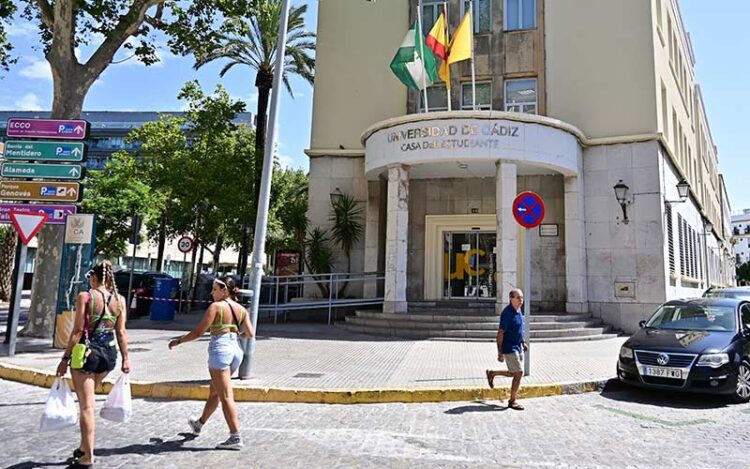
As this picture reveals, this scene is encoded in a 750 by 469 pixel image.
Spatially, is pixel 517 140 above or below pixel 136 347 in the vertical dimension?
above

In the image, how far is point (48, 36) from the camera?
1449 cm

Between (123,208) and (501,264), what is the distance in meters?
18.0

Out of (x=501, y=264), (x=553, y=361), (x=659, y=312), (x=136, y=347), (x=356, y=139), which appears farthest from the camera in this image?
(x=356, y=139)

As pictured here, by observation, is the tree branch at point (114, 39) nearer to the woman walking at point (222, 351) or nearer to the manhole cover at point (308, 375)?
the manhole cover at point (308, 375)

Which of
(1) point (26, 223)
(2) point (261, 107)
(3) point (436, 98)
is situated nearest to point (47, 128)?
(1) point (26, 223)

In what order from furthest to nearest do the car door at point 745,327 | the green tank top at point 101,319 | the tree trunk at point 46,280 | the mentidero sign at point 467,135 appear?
the mentidero sign at point 467,135 → the tree trunk at point 46,280 → the car door at point 745,327 → the green tank top at point 101,319

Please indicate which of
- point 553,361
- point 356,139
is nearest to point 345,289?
point 356,139

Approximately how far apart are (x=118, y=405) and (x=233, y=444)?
42.3 inches

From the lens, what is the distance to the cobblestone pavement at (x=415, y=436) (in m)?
4.52

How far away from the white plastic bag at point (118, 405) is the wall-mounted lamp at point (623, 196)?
564 inches

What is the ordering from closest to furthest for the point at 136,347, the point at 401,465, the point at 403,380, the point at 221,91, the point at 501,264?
the point at 401,465 < the point at 403,380 < the point at 136,347 < the point at 501,264 < the point at 221,91

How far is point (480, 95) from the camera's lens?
1762cm

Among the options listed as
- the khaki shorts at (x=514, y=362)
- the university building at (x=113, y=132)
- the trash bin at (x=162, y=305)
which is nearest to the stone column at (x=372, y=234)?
the trash bin at (x=162, y=305)

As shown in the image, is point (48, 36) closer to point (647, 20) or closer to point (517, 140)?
point (517, 140)
